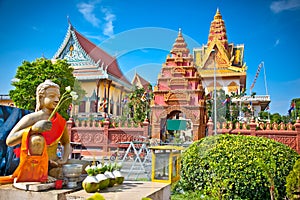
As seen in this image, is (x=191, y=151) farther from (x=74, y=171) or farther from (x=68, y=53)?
(x=68, y=53)

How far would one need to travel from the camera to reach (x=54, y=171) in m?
2.62

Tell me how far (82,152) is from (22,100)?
485 centimetres

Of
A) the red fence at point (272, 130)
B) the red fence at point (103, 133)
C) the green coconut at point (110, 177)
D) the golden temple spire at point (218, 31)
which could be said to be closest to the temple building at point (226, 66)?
the golden temple spire at point (218, 31)

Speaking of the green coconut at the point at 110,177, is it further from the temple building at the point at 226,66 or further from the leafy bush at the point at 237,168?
the temple building at the point at 226,66

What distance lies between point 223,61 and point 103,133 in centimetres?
1733

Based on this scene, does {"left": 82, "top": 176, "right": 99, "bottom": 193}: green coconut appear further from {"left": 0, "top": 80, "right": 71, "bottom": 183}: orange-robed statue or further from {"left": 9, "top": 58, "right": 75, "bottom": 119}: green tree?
{"left": 9, "top": 58, "right": 75, "bottom": 119}: green tree

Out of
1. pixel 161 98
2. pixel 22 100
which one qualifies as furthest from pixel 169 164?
pixel 22 100

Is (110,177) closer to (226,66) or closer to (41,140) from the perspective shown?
(41,140)

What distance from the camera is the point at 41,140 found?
93.0 inches

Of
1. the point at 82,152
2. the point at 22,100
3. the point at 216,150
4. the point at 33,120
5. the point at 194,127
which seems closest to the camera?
the point at 33,120

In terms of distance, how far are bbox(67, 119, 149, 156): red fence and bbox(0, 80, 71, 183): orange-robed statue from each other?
10831 mm

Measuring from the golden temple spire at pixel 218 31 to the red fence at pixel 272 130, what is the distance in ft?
56.7

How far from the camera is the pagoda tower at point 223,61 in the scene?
25469 mm

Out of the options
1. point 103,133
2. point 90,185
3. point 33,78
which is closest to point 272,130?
point 103,133
